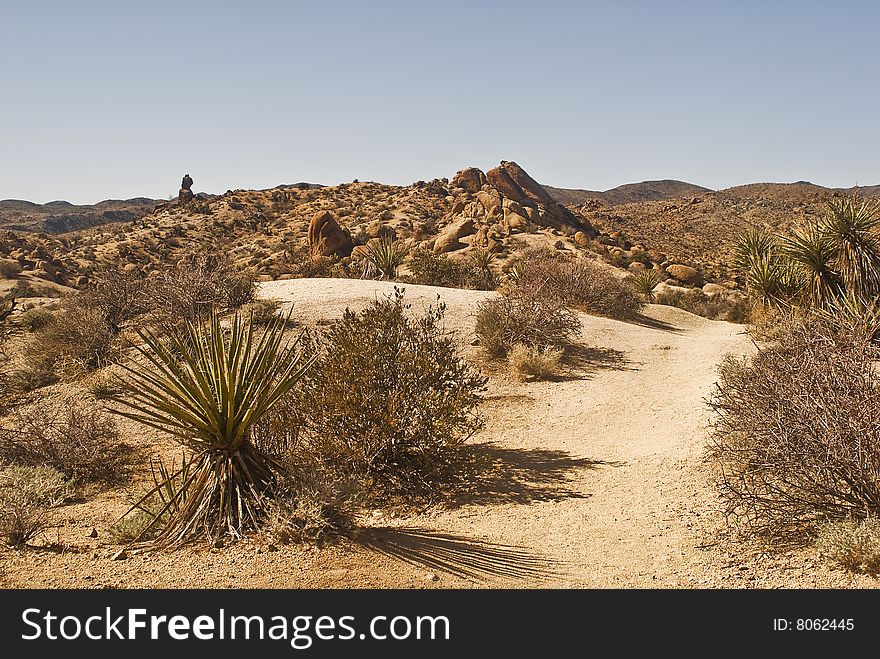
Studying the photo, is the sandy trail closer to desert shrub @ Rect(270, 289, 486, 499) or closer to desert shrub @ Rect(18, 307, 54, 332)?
desert shrub @ Rect(270, 289, 486, 499)

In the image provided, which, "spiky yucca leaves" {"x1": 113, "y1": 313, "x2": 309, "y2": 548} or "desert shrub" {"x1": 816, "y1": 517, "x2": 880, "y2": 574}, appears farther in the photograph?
"spiky yucca leaves" {"x1": 113, "y1": 313, "x2": 309, "y2": 548}

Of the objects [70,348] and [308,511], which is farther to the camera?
[70,348]

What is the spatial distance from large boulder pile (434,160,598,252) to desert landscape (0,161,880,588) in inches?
773

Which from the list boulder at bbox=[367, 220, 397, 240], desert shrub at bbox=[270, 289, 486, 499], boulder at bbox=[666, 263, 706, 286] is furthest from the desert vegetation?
boulder at bbox=[367, 220, 397, 240]

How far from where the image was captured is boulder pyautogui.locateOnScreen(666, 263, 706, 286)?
33094 mm

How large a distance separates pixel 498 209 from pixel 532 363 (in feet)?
101

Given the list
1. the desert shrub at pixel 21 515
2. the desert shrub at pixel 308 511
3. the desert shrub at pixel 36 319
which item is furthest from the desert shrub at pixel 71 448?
the desert shrub at pixel 36 319

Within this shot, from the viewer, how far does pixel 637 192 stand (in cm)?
10762

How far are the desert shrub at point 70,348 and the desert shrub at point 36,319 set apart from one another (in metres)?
1.25

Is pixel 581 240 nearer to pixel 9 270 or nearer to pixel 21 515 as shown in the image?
pixel 9 270

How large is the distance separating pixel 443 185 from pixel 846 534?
190 feet

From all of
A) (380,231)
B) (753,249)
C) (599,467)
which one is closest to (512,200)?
(380,231)

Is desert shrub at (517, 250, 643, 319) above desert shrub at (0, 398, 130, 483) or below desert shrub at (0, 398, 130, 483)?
above

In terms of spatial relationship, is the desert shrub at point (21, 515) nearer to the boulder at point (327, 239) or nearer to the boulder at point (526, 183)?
the boulder at point (327, 239)
